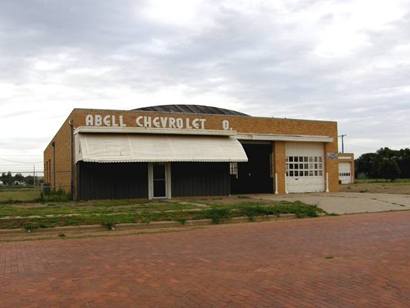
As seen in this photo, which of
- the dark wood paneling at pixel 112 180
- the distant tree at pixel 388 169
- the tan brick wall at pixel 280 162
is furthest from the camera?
the distant tree at pixel 388 169

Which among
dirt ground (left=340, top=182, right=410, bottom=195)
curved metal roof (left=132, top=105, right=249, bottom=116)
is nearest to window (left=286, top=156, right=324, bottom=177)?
dirt ground (left=340, top=182, right=410, bottom=195)

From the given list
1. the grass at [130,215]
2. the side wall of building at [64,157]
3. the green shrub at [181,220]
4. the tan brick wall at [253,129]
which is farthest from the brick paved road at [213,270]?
the side wall of building at [64,157]

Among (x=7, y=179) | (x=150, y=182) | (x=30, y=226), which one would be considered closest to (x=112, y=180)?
(x=150, y=182)

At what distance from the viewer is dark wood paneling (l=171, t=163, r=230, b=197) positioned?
86.7ft

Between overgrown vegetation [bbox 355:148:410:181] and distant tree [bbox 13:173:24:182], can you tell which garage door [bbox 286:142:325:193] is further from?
overgrown vegetation [bbox 355:148:410:181]

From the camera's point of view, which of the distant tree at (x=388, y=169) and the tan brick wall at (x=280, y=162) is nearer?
the tan brick wall at (x=280, y=162)

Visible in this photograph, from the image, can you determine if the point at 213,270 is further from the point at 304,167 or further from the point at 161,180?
the point at 304,167

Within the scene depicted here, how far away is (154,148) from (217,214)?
28.8 feet

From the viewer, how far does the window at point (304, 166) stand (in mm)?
31609

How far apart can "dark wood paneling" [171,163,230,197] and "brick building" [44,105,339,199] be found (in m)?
0.05

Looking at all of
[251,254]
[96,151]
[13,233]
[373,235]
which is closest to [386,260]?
[251,254]

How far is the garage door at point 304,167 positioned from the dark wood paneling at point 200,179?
558cm

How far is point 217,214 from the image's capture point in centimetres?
1709

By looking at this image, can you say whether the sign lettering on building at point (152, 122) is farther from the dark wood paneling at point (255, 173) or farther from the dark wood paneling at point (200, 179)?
the dark wood paneling at point (255, 173)
